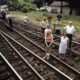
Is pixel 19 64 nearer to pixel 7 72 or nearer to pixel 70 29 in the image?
pixel 7 72

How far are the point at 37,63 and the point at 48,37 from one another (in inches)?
68.9

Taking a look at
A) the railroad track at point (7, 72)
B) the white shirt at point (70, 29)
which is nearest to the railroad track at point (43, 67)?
the railroad track at point (7, 72)

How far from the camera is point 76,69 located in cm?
1046

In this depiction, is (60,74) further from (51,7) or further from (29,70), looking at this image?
(51,7)

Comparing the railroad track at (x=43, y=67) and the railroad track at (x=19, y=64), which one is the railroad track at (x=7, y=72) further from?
the railroad track at (x=43, y=67)

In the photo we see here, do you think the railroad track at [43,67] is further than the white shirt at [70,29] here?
No

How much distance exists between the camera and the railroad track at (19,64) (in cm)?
936

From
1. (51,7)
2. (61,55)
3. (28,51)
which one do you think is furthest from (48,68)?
(51,7)

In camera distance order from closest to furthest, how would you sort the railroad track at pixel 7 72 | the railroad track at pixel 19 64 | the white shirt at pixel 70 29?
the railroad track at pixel 7 72, the railroad track at pixel 19 64, the white shirt at pixel 70 29

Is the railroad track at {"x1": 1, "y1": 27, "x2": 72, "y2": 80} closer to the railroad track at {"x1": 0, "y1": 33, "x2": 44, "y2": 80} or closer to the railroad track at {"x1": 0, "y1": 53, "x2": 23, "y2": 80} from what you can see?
the railroad track at {"x1": 0, "y1": 33, "x2": 44, "y2": 80}

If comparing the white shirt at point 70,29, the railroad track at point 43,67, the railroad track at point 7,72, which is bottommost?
the railroad track at point 43,67

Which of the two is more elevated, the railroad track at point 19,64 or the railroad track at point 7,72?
the railroad track at point 7,72

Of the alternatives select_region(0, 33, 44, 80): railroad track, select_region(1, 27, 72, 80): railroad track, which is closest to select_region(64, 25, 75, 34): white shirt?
select_region(1, 27, 72, 80): railroad track

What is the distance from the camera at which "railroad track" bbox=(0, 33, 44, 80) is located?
9359 mm
